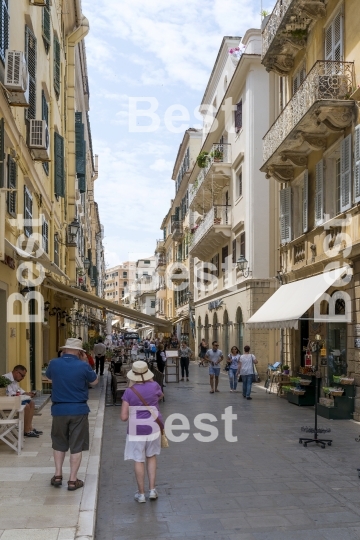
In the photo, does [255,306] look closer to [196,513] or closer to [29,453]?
[29,453]

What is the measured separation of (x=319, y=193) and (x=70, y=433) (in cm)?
1120

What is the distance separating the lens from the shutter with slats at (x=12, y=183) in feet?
38.0

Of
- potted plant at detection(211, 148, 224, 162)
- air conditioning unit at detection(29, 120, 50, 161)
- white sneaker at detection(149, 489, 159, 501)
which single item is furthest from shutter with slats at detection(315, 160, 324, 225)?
potted plant at detection(211, 148, 224, 162)

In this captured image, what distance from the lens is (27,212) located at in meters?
14.4

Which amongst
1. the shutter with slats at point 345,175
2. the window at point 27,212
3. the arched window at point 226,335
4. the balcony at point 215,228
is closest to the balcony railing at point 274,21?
the shutter with slats at point 345,175

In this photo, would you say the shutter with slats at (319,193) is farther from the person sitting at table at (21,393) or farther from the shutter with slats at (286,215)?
the person sitting at table at (21,393)

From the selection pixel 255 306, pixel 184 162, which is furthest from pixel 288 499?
pixel 184 162

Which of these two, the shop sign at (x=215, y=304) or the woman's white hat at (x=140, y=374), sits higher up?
the shop sign at (x=215, y=304)

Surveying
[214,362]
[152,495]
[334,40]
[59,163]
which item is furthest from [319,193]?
[152,495]

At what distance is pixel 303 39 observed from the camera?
17797 mm

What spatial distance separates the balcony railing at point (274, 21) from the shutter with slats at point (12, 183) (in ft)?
30.2

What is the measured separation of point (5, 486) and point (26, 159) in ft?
27.6

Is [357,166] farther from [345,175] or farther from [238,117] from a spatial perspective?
[238,117]

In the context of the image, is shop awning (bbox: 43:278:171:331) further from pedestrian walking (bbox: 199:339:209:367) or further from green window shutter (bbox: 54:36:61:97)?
pedestrian walking (bbox: 199:339:209:367)
